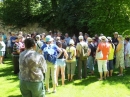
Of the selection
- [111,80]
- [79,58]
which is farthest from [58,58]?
[111,80]

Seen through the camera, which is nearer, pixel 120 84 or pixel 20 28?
pixel 120 84

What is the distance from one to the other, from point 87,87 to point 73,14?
10980 millimetres

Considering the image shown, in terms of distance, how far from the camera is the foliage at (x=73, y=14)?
16.1m

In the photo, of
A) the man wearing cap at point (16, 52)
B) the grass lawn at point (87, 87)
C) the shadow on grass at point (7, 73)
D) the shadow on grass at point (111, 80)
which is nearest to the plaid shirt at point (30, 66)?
the grass lawn at point (87, 87)

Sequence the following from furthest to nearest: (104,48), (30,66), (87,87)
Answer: (104,48), (87,87), (30,66)

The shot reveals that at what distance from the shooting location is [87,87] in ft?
28.9

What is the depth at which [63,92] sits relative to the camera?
8.17 meters

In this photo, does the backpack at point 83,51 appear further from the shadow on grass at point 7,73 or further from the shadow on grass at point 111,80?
the shadow on grass at point 7,73

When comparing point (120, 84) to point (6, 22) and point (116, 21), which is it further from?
point (6, 22)

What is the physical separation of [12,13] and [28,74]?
Result: 20.4 metres

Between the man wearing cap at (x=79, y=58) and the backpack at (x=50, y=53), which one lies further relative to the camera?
the man wearing cap at (x=79, y=58)

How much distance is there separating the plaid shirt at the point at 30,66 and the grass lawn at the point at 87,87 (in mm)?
2901

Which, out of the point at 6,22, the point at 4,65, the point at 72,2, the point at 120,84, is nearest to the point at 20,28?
the point at 6,22

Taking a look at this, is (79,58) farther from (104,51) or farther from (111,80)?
(111,80)
